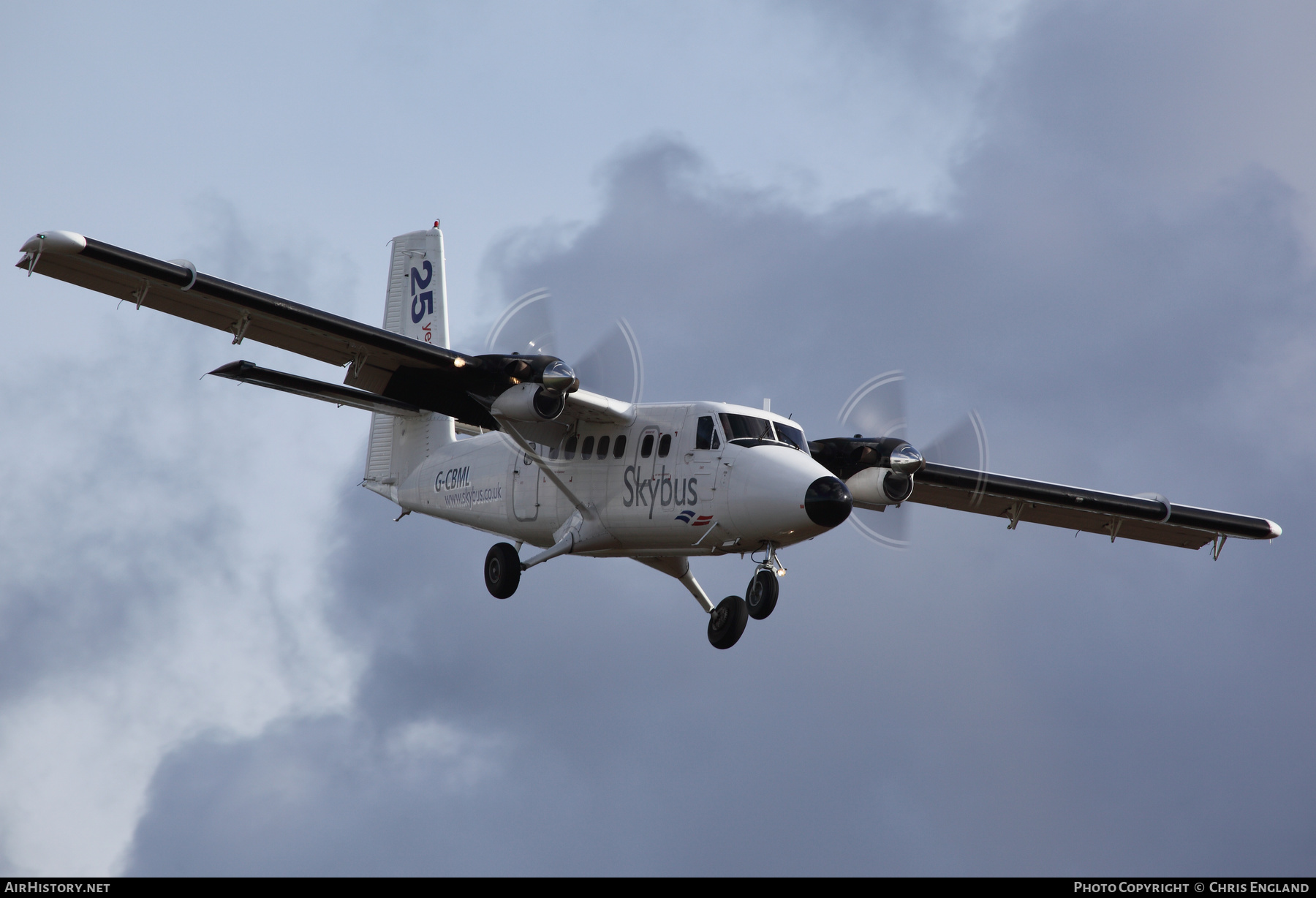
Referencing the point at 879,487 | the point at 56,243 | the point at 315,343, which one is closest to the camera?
the point at 56,243

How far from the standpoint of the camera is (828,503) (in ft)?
56.7

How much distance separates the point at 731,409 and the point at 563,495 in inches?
123

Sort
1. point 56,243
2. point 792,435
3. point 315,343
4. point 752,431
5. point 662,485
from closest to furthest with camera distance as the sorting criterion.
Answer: point 56,243 → point 752,431 → point 662,485 → point 792,435 → point 315,343

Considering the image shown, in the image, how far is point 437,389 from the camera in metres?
19.8

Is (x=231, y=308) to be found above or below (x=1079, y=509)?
below

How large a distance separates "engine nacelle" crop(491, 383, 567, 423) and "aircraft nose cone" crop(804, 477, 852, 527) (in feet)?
11.9

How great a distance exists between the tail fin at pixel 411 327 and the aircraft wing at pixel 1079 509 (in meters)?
8.59

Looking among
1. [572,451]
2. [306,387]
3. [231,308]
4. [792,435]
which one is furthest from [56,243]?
[792,435]

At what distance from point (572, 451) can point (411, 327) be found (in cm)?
745

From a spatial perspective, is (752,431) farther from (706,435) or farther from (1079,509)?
(1079,509)

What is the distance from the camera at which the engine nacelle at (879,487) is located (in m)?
20.6

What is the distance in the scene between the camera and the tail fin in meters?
24.3

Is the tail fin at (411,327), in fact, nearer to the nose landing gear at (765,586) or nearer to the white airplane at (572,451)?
the white airplane at (572,451)
